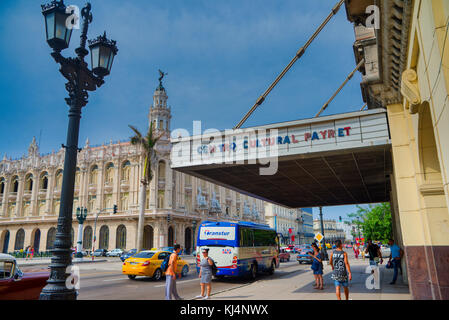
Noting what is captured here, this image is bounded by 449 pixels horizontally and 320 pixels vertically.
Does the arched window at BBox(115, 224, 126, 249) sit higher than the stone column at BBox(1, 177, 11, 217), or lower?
lower

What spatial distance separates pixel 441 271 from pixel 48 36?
10.4m

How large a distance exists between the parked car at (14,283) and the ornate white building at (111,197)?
37788mm

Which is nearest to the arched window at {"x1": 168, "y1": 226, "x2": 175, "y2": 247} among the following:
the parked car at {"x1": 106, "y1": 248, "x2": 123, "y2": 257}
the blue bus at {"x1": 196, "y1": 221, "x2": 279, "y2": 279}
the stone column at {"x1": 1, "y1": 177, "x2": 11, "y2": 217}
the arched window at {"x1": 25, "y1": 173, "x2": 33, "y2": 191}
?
Result: the parked car at {"x1": 106, "y1": 248, "x2": 123, "y2": 257}

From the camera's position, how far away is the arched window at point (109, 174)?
190 ft

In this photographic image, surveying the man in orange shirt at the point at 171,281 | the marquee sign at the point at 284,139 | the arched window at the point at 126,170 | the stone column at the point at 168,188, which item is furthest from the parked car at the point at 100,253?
the man in orange shirt at the point at 171,281

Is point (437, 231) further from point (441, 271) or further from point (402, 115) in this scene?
point (402, 115)

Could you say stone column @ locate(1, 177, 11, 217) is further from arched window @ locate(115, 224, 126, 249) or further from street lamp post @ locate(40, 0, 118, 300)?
street lamp post @ locate(40, 0, 118, 300)

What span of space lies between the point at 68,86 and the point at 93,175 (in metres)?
55.9

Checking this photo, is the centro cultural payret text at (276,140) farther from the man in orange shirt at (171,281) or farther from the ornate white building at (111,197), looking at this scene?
the ornate white building at (111,197)

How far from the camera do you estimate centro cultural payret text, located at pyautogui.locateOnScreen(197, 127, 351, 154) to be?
11.1 meters

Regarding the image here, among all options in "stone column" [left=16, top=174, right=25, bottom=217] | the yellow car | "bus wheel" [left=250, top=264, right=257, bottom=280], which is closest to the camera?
the yellow car

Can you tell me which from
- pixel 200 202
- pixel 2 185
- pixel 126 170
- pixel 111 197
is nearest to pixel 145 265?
pixel 200 202

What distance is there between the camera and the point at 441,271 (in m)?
7.49
